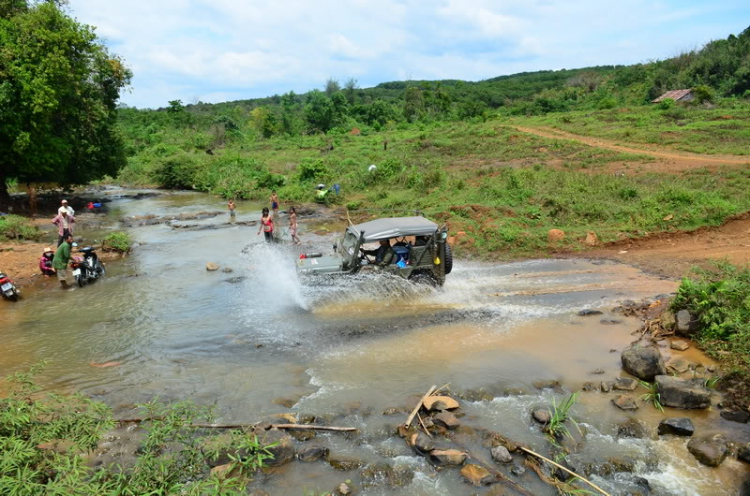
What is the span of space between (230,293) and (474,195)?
10.5 metres

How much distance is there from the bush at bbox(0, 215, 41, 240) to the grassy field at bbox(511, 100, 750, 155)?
89.9 feet

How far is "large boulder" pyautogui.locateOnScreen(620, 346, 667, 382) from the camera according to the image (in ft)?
24.2

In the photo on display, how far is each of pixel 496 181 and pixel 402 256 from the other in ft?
35.6

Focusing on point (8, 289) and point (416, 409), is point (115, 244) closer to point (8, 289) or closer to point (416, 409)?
point (8, 289)

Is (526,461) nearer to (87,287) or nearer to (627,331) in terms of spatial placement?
(627,331)

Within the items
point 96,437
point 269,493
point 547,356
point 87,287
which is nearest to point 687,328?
point 547,356

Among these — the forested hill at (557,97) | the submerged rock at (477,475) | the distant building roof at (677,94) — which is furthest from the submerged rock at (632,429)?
the distant building roof at (677,94)

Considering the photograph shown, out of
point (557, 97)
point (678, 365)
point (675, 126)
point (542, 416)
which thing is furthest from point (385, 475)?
point (557, 97)

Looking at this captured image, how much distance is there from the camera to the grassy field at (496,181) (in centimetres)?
1505

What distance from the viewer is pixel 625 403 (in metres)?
6.79

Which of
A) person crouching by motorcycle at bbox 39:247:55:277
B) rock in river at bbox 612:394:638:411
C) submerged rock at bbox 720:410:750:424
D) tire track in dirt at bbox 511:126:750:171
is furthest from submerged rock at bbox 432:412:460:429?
tire track in dirt at bbox 511:126:750:171

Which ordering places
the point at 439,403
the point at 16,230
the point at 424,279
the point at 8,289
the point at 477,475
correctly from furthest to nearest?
1. the point at 16,230
2. the point at 8,289
3. the point at 424,279
4. the point at 439,403
5. the point at 477,475

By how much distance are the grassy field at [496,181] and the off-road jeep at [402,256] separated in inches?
185

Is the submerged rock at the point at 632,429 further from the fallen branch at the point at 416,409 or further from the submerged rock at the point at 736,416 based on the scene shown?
the fallen branch at the point at 416,409
